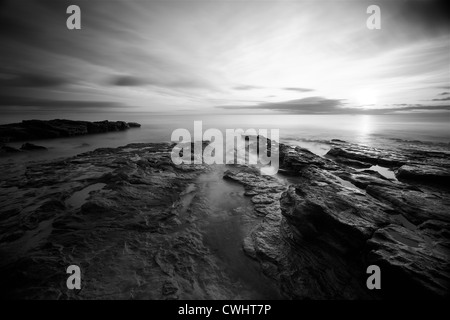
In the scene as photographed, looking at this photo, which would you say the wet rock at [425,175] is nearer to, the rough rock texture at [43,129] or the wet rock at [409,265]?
the wet rock at [409,265]

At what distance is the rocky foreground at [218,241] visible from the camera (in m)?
5.16

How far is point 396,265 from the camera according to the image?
481cm

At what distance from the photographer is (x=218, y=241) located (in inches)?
306

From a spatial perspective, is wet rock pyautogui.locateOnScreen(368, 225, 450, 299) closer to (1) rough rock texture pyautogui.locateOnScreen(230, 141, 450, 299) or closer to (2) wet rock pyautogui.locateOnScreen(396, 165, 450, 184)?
(1) rough rock texture pyautogui.locateOnScreen(230, 141, 450, 299)

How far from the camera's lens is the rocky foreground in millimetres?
5164

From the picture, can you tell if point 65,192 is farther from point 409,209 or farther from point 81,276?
point 409,209

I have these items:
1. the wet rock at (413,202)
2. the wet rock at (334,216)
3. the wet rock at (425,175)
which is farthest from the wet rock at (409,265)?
the wet rock at (425,175)

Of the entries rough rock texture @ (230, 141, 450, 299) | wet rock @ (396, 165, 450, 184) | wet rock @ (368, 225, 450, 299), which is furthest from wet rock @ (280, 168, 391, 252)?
wet rock @ (396, 165, 450, 184)

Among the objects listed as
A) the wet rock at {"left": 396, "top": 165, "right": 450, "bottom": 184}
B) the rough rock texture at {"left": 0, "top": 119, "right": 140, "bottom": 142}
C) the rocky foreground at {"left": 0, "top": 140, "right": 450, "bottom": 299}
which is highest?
the rough rock texture at {"left": 0, "top": 119, "right": 140, "bottom": 142}

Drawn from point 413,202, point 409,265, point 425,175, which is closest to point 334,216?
point 409,265

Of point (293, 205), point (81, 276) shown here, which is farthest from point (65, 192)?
point (293, 205)

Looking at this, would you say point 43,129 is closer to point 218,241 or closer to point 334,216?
point 218,241
